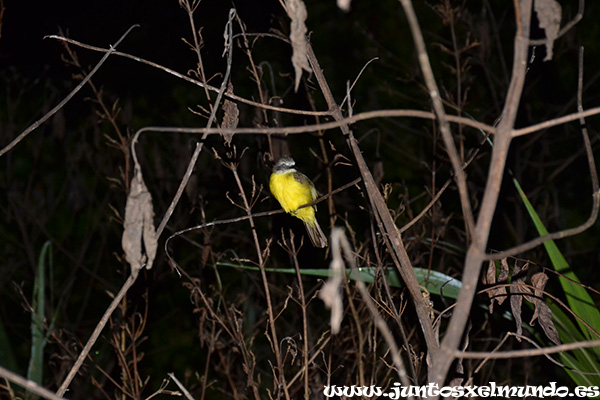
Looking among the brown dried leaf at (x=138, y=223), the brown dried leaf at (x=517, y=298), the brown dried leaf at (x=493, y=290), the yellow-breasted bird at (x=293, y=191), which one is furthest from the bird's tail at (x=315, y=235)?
the brown dried leaf at (x=138, y=223)

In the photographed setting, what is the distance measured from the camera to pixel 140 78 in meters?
6.33

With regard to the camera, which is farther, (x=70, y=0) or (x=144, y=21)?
(x=144, y=21)

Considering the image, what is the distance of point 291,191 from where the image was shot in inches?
133

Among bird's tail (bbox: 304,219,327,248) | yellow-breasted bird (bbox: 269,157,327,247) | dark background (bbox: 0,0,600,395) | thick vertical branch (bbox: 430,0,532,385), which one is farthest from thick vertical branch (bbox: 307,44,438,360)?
dark background (bbox: 0,0,600,395)

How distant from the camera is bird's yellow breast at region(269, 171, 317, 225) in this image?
3354mm

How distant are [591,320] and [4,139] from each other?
4418mm

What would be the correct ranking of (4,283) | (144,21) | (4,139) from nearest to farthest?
(4,139), (4,283), (144,21)

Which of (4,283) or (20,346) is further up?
(4,283)

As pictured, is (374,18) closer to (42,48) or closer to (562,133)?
(562,133)

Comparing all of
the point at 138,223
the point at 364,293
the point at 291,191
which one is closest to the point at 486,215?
the point at 364,293

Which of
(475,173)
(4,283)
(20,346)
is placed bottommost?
(20,346)

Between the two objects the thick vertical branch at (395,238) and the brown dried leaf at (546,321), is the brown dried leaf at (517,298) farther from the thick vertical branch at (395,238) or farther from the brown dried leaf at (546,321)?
the thick vertical branch at (395,238)

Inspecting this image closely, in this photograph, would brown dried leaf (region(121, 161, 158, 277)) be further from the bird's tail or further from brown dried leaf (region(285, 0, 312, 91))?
the bird's tail

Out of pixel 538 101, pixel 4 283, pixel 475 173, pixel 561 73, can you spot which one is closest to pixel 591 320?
pixel 475 173
